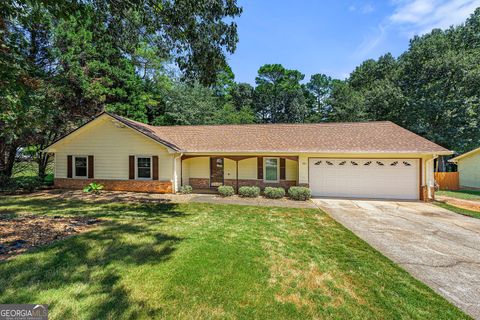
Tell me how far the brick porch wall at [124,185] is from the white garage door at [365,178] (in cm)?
903

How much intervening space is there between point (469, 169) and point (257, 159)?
65.8 ft

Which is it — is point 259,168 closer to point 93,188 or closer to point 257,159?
point 257,159

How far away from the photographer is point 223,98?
123 ft

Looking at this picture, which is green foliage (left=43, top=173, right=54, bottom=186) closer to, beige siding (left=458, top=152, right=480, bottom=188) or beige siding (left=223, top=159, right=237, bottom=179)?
beige siding (left=223, top=159, right=237, bottom=179)

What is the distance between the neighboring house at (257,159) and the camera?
1224 centimetres

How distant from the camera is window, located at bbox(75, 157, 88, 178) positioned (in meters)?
14.4

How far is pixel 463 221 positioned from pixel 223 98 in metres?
34.0

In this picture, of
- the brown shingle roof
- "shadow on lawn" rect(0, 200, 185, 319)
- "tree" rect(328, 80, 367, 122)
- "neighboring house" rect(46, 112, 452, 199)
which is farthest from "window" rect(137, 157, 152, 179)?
"tree" rect(328, 80, 367, 122)

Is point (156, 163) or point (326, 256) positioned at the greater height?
point (156, 163)

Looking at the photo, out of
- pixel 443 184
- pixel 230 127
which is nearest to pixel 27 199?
pixel 230 127

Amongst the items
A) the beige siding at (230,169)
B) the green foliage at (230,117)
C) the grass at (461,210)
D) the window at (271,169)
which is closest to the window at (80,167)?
the beige siding at (230,169)

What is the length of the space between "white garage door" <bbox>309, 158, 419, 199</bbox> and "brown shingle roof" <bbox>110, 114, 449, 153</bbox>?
2.62ft

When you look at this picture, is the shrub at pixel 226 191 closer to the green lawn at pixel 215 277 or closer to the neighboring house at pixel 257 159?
the neighboring house at pixel 257 159

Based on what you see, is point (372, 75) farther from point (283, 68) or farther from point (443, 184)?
point (443, 184)
